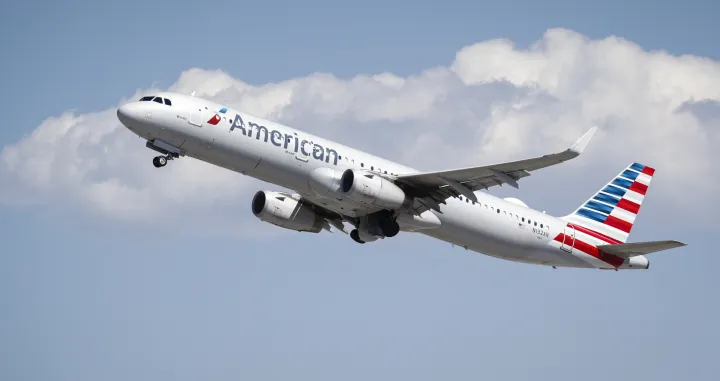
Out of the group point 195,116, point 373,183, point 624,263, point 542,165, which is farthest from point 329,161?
point 624,263

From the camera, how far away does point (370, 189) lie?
46.6 m

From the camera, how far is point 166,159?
46625 mm

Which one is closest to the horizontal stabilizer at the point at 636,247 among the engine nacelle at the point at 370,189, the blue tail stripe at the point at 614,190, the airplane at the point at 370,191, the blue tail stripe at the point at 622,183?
the airplane at the point at 370,191

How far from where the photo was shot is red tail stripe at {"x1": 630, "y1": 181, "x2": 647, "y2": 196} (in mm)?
59859

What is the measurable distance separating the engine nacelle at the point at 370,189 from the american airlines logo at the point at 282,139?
1375 millimetres

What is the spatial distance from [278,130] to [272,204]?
7935 millimetres

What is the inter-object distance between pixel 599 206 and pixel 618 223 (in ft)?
4.70

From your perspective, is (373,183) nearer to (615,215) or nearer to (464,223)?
(464,223)

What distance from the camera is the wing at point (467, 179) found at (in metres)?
43.8

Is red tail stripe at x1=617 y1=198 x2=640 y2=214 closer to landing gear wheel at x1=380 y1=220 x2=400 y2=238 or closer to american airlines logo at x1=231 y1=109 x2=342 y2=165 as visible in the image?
landing gear wheel at x1=380 y1=220 x2=400 y2=238

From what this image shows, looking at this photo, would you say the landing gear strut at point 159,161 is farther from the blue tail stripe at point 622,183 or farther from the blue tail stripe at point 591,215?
the blue tail stripe at point 622,183

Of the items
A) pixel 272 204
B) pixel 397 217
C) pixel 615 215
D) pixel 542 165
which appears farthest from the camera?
pixel 615 215

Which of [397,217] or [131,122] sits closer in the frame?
[131,122]

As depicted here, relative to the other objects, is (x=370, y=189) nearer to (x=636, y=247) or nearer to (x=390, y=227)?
(x=390, y=227)
